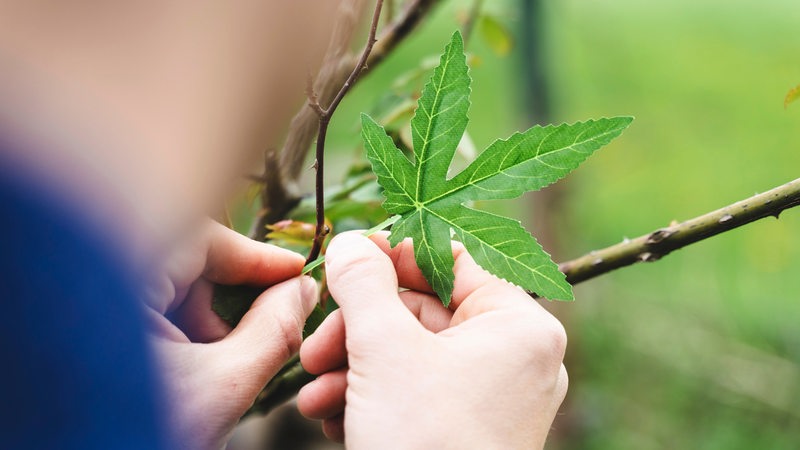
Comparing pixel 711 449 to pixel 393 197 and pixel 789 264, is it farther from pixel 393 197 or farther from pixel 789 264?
pixel 393 197

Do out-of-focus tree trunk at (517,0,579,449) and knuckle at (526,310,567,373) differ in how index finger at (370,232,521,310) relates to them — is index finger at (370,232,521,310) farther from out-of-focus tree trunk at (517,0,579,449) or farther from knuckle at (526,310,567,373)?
out-of-focus tree trunk at (517,0,579,449)

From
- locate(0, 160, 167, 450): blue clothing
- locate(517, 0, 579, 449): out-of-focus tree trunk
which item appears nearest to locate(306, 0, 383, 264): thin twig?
locate(0, 160, 167, 450): blue clothing

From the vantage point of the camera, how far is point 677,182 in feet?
7.88

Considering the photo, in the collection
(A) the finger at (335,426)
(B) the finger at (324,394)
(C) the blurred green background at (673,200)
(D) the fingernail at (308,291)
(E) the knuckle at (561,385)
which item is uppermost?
(D) the fingernail at (308,291)

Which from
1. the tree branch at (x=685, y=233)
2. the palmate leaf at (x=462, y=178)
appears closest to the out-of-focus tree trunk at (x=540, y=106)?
the tree branch at (x=685, y=233)

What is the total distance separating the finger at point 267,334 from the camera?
499 mm

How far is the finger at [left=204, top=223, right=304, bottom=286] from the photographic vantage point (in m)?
0.52

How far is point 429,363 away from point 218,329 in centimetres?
15

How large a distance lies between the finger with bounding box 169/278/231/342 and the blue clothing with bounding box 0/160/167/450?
73mm

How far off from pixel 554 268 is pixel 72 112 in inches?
10.3

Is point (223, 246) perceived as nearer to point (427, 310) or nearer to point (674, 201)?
point (427, 310)

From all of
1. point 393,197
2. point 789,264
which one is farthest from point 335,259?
point 789,264

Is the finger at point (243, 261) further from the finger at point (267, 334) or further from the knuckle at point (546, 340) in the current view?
the knuckle at point (546, 340)

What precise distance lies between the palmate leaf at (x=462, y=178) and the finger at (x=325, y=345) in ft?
0.20
